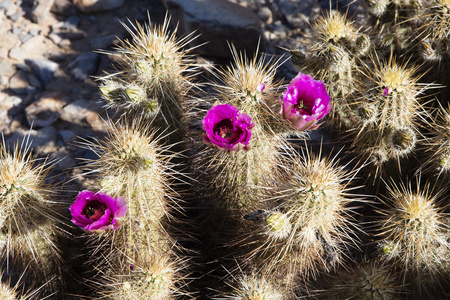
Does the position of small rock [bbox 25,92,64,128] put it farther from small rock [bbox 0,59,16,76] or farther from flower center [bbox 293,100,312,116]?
flower center [bbox 293,100,312,116]

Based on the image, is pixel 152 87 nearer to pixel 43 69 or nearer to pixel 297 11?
pixel 43 69

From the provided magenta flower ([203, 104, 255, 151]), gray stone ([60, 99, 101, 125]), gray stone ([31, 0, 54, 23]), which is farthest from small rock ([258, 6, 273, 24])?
magenta flower ([203, 104, 255, 151])

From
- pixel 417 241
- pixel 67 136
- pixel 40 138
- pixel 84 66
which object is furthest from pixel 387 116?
pixel 84 66

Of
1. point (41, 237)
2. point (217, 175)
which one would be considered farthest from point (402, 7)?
point (41, 237)

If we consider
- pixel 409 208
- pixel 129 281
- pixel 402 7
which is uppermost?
pixel 402 7

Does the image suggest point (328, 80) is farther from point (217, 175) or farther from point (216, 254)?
point (216, 254)

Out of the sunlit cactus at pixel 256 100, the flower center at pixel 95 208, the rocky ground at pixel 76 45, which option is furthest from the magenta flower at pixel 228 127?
the rocky ground at pixel 76 45
